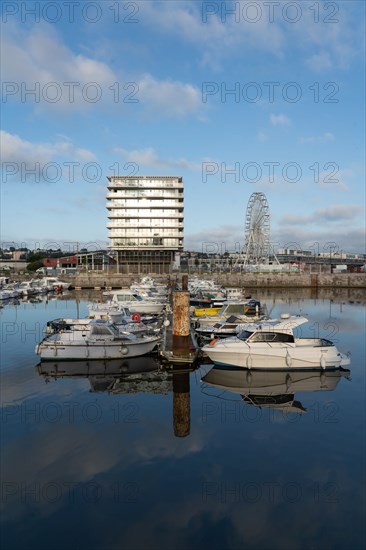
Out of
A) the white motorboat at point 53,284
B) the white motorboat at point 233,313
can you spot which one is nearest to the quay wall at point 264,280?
the white motorboat at point 53,284

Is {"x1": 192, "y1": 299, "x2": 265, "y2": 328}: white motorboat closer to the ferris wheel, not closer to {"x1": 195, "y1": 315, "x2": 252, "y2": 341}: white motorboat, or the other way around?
{"x1": 195, "y1": 315, "x2": 252, "y2": 341}: white motorboat

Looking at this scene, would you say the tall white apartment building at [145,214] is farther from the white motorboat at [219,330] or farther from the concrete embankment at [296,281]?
the white motorboat at [219,330]

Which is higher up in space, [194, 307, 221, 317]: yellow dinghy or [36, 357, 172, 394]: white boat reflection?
[194, 307, 221, 317]: yellow dinghy

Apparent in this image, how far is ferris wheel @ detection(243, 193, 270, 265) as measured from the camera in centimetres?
11041

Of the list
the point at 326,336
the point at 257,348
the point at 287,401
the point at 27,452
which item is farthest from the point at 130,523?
the point at 326,336

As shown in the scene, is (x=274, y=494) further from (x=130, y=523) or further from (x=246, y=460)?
(x=130, y=523)

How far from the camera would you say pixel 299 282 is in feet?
302

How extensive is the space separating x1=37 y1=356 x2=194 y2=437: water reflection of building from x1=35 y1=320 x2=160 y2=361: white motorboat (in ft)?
1.15

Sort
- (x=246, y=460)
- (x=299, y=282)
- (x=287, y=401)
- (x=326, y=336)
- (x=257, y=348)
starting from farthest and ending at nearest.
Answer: (x=299, y=282)
(x=326, y=336)
(x=257, y=348)
(x=287, y=401)
(x=246, y=460)

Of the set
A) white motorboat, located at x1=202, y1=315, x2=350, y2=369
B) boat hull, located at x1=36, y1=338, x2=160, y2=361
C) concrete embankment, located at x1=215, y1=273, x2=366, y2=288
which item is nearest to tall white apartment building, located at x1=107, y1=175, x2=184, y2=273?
concrete embankment, located at x1=215, y1=273, x2=366, y2=288

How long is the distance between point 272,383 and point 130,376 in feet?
23.3

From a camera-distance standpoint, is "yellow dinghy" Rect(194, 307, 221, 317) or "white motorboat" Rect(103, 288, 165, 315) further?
"white motorboat" Rect(103, 288, 165, 315)

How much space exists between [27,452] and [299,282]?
277 feet

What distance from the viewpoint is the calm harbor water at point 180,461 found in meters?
9.53
